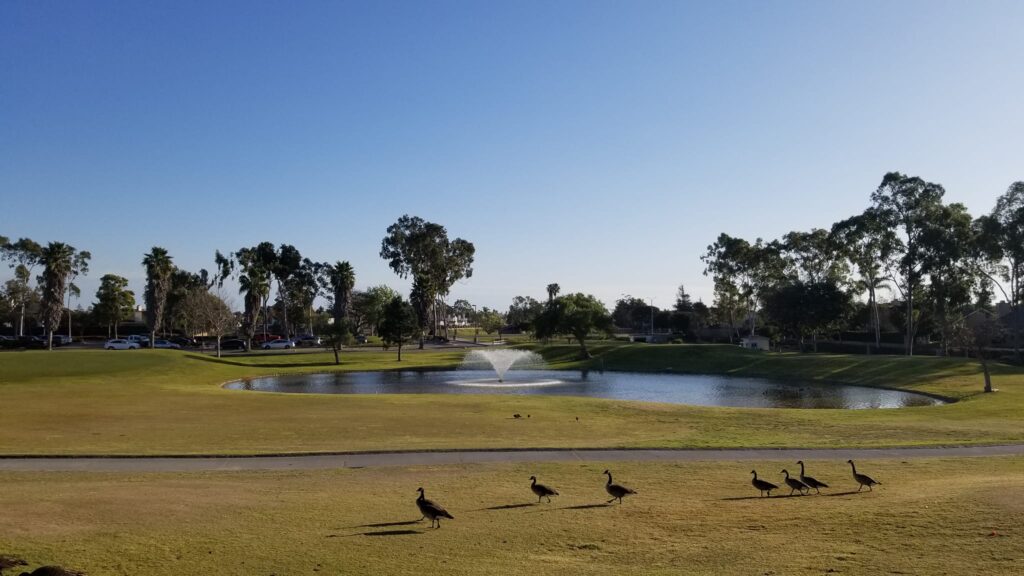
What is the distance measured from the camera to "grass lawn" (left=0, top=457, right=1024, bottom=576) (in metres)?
10.9

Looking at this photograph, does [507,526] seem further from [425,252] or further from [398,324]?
[425,252]

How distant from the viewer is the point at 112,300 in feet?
416

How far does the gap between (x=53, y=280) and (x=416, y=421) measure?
77.4 metres

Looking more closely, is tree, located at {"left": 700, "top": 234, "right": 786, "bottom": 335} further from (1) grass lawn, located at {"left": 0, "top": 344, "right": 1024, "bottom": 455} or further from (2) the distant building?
(1) grass lawn, located at {"left": 0, "top": 344, "right": 1024, "bottom": 455}

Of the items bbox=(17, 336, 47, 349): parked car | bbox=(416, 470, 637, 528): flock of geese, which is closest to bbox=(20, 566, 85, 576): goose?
bbox=(416, 470, 637, 528): flock of geese

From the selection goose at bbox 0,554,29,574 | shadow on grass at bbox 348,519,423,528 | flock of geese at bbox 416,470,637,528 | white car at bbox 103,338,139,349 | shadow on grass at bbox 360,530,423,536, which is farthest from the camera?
white car at bbox 103,338,139,349

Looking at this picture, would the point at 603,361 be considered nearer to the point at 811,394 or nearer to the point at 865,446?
the point at 811,394

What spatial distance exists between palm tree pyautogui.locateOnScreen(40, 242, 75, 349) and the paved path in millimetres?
77252

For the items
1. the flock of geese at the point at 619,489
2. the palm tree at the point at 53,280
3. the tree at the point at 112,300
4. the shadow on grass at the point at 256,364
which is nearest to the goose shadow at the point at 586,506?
the flock of geese at the point at 619,489

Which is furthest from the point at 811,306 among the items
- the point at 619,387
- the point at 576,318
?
the point at 619,387

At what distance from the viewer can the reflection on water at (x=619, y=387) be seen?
49625mm

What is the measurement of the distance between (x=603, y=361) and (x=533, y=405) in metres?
50.7

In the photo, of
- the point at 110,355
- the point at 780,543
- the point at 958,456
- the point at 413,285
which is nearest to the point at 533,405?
the point at 958,456

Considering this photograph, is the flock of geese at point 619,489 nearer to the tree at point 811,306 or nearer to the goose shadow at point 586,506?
the goose shadow at point 586,506
